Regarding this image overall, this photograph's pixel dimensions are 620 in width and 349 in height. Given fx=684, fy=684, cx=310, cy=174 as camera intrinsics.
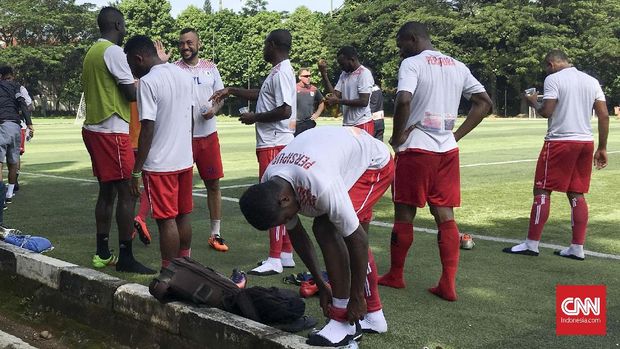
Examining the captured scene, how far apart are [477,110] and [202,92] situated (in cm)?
255

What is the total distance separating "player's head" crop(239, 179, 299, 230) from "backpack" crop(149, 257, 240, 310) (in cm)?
102

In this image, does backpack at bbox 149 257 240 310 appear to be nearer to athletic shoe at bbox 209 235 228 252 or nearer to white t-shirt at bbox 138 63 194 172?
white t-shirt at bbox 138 63 194 172

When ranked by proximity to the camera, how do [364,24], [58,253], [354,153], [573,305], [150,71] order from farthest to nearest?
[364,24], [58,253], [150,71], [573,305], [354,153]

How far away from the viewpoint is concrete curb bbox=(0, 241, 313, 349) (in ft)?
12.5

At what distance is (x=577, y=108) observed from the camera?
650cm

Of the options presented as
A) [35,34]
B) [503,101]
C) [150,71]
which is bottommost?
[503,101]

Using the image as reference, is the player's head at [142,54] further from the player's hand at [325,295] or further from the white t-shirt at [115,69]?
the player's hand at [325,295]

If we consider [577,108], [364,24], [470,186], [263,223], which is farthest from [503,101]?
[263,223]

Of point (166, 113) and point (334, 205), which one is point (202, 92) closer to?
point (166, 113)

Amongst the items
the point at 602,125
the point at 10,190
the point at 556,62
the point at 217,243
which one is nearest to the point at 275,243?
the point at 217,243

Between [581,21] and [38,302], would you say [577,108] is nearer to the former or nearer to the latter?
[38,302]

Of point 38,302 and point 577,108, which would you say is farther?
point 577,108

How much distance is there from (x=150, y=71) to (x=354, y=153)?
79.9 inches

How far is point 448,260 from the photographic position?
496 centimetres
